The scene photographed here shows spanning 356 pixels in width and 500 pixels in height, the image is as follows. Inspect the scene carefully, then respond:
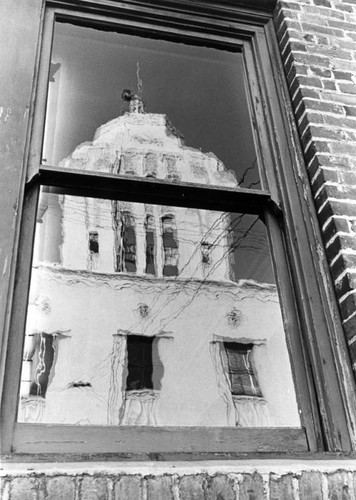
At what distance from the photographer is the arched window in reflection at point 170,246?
2643 mm

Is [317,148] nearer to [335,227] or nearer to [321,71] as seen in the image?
[335,227]

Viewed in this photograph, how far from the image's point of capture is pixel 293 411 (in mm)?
2012

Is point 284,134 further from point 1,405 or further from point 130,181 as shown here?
point 1,405

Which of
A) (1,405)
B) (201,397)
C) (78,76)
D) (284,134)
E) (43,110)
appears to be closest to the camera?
(1,405)

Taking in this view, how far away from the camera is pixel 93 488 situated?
1479 millimetres

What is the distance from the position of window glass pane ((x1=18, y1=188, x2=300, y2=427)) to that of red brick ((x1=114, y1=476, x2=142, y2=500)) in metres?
0.40

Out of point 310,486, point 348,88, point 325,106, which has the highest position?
point 348,88

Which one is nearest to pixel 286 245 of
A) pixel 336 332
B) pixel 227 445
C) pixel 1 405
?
pixel 336 332

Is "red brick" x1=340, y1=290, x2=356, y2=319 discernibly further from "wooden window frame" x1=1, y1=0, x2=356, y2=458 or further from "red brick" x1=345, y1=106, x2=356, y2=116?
"red brick" x1=345, y1=106, x2=356, y2=116

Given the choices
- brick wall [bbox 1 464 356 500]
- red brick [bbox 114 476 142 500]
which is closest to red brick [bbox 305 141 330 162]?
brick wall [bbox 1 464 356 500]

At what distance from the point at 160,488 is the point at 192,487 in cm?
9

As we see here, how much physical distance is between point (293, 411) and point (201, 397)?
372mm

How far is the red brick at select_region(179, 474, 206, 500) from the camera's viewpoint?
151 cm

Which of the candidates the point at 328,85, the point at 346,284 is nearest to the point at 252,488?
the point at 346,284
